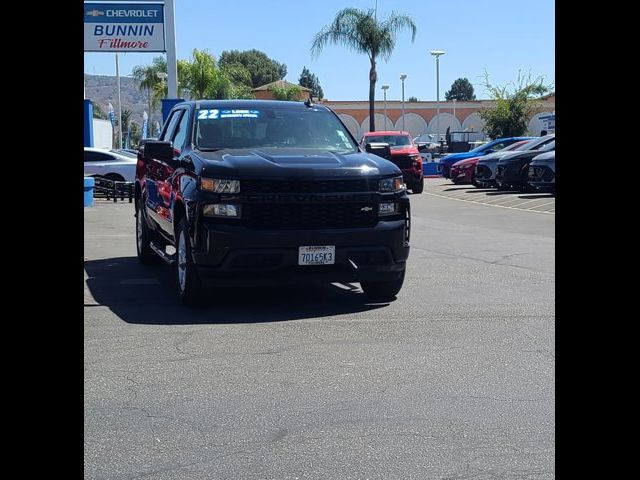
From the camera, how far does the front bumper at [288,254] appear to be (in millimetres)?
7469

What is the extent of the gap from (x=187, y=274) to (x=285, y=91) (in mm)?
64764

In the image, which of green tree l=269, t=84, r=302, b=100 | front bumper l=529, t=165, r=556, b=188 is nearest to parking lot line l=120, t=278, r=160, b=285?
front bumper l=529, t=165, r=556, b=188

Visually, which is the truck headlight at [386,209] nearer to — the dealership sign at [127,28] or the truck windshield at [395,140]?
the dealership sign at [127,28]

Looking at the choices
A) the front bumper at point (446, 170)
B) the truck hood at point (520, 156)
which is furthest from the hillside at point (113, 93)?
the truck hood at point (520, 156)

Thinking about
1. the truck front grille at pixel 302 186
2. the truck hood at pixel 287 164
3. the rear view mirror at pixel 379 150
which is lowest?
the truck front grille at pixel 302 186

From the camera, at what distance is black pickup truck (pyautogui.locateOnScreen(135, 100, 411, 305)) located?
7.52 m

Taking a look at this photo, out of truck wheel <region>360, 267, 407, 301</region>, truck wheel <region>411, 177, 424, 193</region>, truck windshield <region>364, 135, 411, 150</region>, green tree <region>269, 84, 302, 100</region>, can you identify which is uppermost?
green tree <region>269, 84, 302, 100</region>

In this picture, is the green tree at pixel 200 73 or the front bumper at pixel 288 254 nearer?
the front bumper at pixel 288 254

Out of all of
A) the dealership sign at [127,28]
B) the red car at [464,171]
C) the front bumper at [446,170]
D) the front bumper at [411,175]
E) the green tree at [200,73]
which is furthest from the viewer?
the green tree at [200,73]

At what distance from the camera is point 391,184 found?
26.2 feet

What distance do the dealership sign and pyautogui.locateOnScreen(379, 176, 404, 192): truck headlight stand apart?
18251mm

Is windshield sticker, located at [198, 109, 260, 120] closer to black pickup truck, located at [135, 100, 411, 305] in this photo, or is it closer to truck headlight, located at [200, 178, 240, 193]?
black pickup truck, located at [135, 100, 411, 305]

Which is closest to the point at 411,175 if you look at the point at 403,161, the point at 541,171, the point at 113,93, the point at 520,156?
the point at 403,161

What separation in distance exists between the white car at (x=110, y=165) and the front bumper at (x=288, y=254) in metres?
19.1
